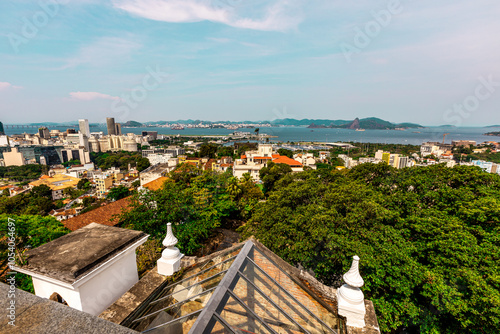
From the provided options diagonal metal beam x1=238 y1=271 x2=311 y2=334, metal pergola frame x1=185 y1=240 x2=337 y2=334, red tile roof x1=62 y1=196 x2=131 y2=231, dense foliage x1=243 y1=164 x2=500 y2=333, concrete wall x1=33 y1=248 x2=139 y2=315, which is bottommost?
red tile roof x1=62 y1=196 x2=131 y2=231

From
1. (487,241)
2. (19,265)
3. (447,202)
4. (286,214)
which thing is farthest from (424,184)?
(19,265)

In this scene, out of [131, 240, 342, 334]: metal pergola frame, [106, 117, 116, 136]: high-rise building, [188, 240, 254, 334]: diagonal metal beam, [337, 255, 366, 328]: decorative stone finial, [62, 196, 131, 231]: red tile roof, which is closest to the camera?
[188, 240, 254, 334]: diagonal metal beam

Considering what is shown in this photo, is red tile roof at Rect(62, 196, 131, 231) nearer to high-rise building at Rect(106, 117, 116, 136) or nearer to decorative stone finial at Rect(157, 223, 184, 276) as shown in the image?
decorative stone finial at Rect(157, 223, 184, 276)

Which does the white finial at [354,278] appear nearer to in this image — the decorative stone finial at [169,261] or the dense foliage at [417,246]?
the decorative stone finial at [169,261]

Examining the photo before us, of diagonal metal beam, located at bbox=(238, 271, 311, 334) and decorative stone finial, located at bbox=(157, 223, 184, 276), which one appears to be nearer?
diagonal metal beam, located at bbox=(238, 271, 311, 334)

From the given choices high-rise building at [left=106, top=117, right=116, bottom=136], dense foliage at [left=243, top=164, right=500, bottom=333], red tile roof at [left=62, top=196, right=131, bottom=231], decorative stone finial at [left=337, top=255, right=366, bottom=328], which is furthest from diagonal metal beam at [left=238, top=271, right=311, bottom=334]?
high-rise building at [left=106, top=117, right=116, bottom=136]

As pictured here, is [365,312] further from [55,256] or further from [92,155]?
[92,155]
